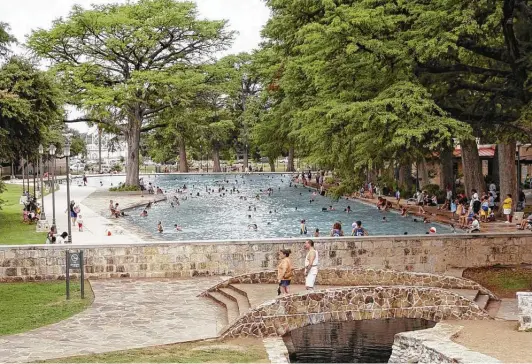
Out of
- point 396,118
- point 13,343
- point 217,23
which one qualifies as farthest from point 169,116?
point 13,343

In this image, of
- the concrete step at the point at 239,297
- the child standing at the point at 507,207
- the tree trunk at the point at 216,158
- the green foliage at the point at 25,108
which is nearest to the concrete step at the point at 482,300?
the concrete step at the point at 239,297

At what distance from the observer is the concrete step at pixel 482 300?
58.0 feet

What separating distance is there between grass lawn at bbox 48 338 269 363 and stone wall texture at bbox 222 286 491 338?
1.33 m

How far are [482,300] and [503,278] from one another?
105 inches

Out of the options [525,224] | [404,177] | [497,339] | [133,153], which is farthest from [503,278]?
Result: [133,153]

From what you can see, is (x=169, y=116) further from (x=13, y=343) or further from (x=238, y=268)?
(x=13, y=343)

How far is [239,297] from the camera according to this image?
58.1 ft

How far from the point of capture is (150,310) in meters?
16.8

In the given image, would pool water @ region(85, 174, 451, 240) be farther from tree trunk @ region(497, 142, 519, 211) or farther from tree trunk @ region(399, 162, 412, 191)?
tree trunk @ region(399, 162, 412, 191)

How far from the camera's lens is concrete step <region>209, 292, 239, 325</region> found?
1602cm

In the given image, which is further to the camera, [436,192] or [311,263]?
[436,192]

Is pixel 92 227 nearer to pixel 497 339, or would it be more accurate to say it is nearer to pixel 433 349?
pixel 497 339

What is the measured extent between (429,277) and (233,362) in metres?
7.84

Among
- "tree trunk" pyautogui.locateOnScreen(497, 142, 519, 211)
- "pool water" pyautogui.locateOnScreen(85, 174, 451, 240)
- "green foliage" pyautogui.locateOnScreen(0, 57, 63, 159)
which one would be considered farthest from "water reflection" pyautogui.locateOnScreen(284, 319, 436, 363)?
"green foliage" pyautogui.locateOnScreen(0, 57, 63, 159)
